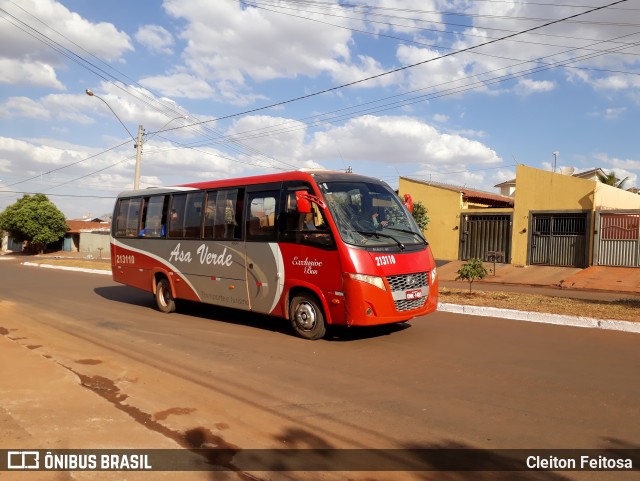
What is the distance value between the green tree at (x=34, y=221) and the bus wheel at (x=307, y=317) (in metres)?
49.0

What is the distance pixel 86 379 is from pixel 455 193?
22.2 m

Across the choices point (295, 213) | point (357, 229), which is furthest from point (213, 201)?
point (357, 229)

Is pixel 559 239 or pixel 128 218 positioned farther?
pixel 559 239

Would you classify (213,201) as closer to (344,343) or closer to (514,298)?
(344,343)

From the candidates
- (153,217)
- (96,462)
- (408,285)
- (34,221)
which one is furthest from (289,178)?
(34,221)

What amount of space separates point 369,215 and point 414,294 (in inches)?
53.8

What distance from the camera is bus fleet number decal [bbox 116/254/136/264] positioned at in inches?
491

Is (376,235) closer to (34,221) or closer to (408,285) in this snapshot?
(408,285)

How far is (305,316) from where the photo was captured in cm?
816

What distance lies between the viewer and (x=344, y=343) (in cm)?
784

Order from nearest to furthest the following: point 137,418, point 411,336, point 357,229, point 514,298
→ 1. point 137,418
2. point 357,229
3. point 411,336
4. point 514,298

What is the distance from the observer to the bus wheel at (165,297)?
11357mm

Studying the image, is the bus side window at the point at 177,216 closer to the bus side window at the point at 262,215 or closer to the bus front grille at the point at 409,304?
the bus side window at the point at 262,215

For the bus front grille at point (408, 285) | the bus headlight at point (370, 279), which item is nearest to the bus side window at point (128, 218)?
the bus headlight at point (370, 279)
